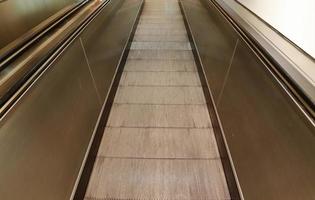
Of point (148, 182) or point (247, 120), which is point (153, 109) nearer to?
point (148, 182)

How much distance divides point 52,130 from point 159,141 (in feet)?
3.12

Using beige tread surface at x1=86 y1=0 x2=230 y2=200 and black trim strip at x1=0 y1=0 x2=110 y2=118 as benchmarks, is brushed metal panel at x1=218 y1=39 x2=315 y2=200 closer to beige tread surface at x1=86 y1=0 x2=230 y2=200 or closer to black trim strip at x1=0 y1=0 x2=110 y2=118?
beige tread surface at x1=86 y1=0 x2=230 y2=200

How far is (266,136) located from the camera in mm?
1039

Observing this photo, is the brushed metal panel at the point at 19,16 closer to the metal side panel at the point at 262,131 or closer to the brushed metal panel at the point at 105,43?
the brushed metal panel at the point at 105,43

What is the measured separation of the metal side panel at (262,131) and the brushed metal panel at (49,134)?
3.30 feet

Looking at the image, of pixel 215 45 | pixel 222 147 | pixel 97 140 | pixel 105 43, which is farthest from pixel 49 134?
pixel 215 45

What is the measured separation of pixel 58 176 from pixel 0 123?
0.55 metres

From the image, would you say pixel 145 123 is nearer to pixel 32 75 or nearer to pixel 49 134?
pixel 49 134

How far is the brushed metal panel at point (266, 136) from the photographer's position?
77 cm

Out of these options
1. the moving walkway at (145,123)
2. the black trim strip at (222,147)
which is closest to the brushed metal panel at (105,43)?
the moving walkway at (145,123)

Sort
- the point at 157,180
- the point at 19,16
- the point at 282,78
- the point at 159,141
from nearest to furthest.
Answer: the point at 282,78 → the point at 157,180 → the point at 159,141 → the point at 19,16

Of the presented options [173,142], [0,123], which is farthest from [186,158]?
[0,123]

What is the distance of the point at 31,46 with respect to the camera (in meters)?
1.21

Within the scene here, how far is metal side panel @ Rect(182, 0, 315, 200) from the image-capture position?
0.77 metres
